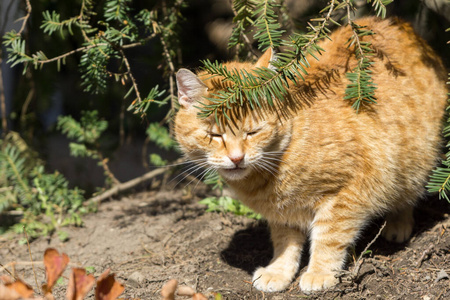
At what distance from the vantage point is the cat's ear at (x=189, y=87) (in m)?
2.17

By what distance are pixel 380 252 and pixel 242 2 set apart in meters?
1.56

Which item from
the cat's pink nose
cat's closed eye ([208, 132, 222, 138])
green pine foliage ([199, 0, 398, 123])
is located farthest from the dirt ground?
green pine foliage ([199, 0, 398, 123])

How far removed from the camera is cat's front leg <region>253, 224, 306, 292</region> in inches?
92.6

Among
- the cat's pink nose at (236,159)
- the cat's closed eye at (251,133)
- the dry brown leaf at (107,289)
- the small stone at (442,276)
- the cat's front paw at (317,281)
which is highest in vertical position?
the cat's closed eye at (251,133)

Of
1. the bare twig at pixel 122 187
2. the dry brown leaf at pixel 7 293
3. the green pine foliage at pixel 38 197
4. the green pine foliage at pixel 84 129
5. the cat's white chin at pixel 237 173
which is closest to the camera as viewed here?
the dry brown leaf at pixel 7 293

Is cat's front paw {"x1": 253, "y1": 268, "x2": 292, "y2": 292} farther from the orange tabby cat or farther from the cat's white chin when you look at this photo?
the cat's white chin

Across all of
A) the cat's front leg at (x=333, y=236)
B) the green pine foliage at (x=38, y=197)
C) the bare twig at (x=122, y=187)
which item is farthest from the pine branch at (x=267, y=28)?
the green pine foliage at (x=38, y=197)

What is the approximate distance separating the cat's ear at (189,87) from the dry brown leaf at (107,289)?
103cm

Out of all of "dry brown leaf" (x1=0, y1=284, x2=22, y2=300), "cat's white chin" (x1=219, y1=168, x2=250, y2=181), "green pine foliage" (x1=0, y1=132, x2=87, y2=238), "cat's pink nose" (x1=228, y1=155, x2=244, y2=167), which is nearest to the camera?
"dry brown leaf" (x1=0, y1=284, x2=22, y2=300)

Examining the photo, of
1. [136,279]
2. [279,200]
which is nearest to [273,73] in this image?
[279,200]

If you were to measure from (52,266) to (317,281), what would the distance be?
4.33 ft

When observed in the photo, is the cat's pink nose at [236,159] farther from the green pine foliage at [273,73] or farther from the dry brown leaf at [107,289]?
the dry brown leaf at [107,289]

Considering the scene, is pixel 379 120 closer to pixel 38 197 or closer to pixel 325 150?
pixel 325 150

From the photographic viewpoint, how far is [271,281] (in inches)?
92.6
